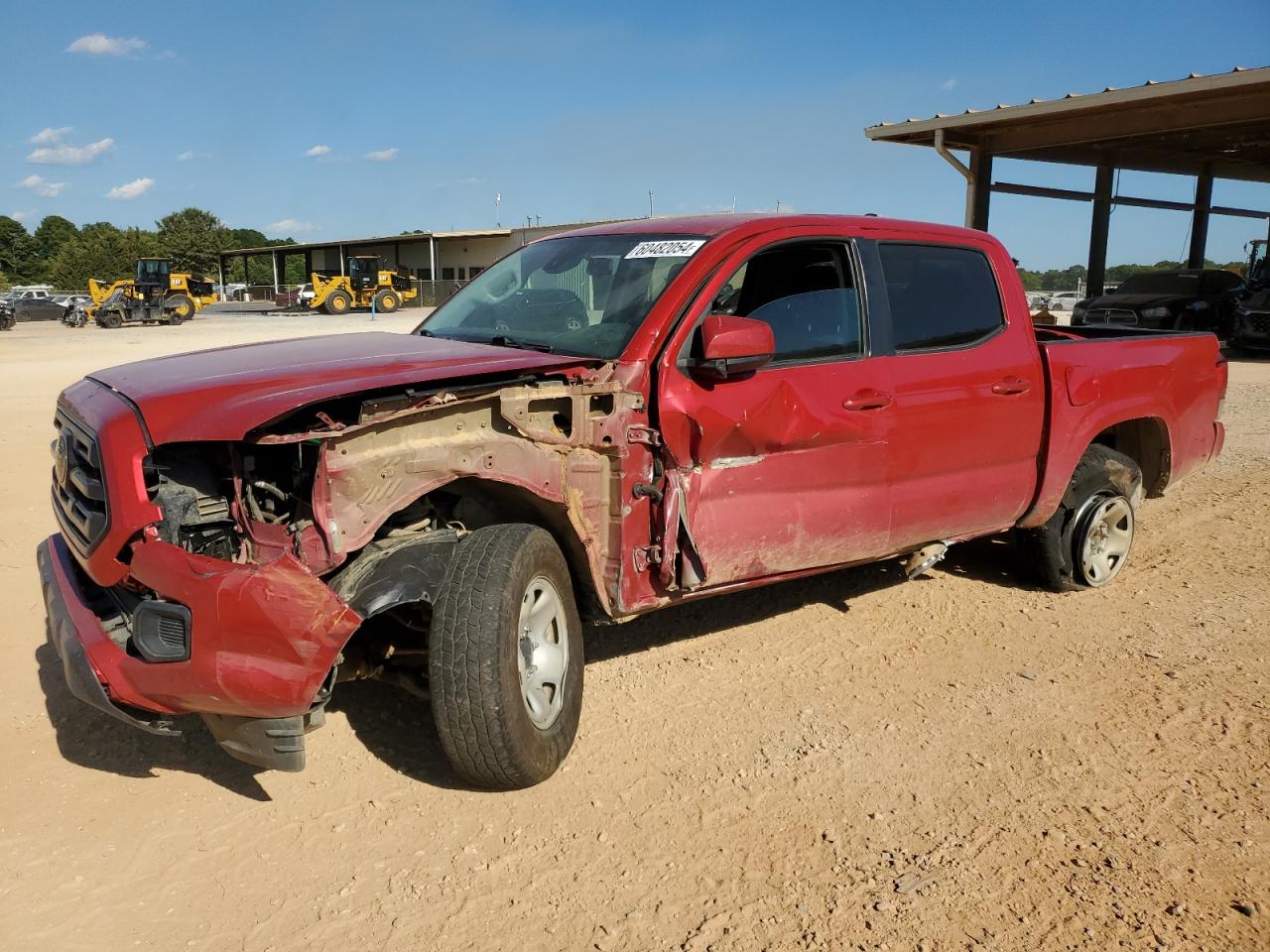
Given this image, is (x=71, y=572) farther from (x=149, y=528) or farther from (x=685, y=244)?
(x=685, y=244)

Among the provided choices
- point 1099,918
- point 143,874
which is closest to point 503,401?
point 143,874

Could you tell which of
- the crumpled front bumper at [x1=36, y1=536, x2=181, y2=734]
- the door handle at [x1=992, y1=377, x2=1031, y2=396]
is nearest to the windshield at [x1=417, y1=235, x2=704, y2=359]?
the door handle at [x1=992, y1=377, x2=1031, y2=396]

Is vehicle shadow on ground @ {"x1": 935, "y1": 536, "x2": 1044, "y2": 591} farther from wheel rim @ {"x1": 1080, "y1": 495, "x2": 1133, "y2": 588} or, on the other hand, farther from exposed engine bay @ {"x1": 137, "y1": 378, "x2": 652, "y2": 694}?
exposed engine bay @ {"x1": 137, "y1": 378, "x2": 652, "y2": 694}

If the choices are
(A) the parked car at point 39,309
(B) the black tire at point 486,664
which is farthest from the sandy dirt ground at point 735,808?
(A) the parked car at point 39,309

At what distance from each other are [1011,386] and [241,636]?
363 cm

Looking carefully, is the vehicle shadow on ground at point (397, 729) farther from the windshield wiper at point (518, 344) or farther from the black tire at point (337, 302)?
the black tire at point (337, 302)

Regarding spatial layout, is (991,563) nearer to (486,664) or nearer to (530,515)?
(530,515)

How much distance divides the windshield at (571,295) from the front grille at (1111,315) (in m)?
16.9

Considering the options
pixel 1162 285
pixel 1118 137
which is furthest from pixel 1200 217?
pixel 1118 137

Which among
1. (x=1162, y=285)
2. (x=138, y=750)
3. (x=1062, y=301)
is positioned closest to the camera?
(x=138, y=750)

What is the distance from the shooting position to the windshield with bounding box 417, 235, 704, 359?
3867 mm

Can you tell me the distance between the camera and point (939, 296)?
4.66 m

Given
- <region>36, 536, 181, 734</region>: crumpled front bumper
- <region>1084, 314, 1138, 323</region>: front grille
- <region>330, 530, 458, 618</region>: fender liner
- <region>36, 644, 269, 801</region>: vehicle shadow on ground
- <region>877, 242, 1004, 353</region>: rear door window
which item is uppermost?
<region>877, 242, 1004, 353</region>: rear door window

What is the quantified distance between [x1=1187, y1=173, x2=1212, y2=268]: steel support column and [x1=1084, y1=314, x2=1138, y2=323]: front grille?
831 cm
